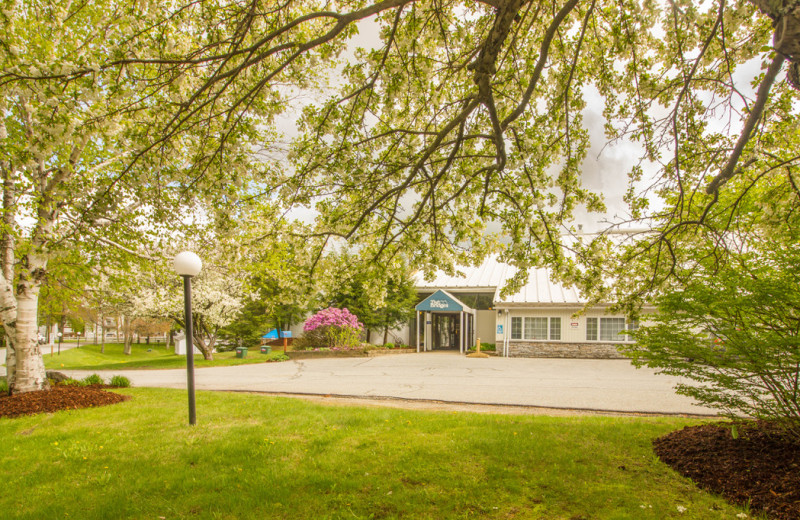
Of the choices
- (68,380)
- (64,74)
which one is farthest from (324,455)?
(68,380)

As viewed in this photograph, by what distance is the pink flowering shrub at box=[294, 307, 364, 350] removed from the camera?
22453 mm

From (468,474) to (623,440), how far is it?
238 cm

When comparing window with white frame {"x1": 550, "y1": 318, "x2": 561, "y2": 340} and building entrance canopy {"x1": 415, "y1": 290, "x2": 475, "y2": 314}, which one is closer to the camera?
window with white frame {"x1": 550, "y1": 318, "x2": 561, "y2": 340}

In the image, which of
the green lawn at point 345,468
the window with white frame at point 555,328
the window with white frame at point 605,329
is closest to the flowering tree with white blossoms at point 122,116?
the green lawn at point 345,468

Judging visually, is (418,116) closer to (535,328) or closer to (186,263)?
(186,263)

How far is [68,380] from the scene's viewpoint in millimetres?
11055

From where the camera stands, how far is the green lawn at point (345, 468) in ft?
12.2

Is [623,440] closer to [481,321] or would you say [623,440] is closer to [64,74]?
[64,74]

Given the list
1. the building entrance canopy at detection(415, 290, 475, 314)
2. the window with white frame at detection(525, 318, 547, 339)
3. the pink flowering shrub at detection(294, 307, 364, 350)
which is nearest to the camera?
the window with white frame at detection(525, 318, 547, 339)

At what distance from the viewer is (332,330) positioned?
22531mm

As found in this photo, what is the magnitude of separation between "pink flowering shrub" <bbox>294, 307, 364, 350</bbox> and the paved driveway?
5869mm

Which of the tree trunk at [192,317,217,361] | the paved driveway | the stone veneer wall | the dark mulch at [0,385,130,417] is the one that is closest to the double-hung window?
the stone veneer wall

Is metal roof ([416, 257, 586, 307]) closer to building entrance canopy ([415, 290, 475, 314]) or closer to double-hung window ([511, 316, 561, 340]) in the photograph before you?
building entrance canopy ([415, 290, 475, 314])

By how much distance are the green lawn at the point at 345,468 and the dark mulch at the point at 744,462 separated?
21cm
